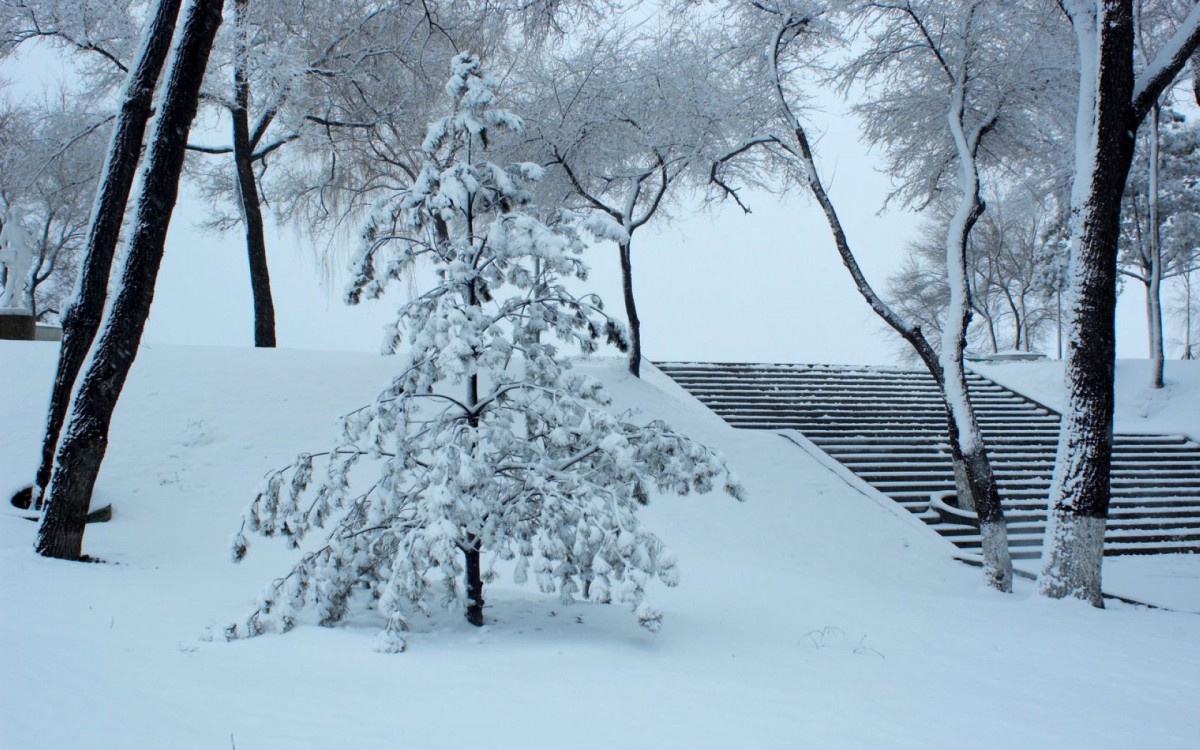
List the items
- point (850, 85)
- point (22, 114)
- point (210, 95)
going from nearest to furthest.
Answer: point (850, 85) → point (210, 95) → point (22, 114)

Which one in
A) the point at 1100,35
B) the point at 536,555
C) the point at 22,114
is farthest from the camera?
the point at 22,114

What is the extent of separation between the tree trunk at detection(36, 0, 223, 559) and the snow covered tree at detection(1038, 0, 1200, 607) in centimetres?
816

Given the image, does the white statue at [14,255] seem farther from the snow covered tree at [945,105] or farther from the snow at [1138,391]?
the snow at [1138,391]

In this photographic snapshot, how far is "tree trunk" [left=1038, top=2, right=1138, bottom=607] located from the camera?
24.8 ft

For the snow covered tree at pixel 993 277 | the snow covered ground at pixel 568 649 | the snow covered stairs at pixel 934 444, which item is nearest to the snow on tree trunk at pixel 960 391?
the snow covered ground at pixel 568 649

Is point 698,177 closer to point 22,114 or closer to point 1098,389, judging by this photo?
point 1098,389

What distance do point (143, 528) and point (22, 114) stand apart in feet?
55.5

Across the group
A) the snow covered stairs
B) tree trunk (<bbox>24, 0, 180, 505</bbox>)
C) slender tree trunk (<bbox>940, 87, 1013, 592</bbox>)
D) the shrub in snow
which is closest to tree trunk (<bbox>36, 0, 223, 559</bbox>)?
tree trunk (<bbox>24, 0, 180, 505</bbox>)

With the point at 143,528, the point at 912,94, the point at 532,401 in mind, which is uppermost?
the point at 912,94

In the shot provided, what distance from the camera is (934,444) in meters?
14.0

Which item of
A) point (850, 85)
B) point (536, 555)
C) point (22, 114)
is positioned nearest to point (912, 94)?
point (850, 85)

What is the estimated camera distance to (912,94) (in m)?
→ 11.2

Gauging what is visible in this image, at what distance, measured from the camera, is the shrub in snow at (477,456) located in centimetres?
460

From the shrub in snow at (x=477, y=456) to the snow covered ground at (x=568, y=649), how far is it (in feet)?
1.23
